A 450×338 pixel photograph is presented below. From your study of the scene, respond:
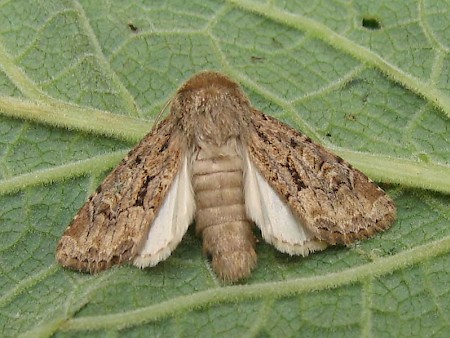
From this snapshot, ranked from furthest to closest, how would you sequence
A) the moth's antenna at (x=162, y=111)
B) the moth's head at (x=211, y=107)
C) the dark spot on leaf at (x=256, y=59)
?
1. the dark spot on leaf at (x=256, y=59)
2. the moth's antenna at (x=162, y=111)
3. the moth's head at (x=211, y=107)

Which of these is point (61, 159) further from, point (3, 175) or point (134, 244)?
point (134, 244)

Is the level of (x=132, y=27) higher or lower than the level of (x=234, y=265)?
higher

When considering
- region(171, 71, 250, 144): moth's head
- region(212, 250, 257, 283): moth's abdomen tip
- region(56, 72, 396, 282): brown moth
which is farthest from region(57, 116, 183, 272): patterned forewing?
region(212, 250, 257, 283): moth's abdomen tip

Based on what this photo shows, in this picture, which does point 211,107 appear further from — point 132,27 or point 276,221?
point 132,27

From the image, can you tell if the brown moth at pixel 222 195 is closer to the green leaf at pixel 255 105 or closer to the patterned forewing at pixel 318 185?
the patterned forewing at pixel 318 185

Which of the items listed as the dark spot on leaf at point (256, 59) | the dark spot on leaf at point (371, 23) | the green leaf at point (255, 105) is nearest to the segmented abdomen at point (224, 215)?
the green leaf at point (255, 105)

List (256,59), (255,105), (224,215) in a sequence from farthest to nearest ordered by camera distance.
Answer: (256,59) → (255,105) → (224,215)

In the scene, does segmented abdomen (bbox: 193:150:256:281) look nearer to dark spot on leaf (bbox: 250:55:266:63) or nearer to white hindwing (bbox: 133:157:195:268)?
white hindwing (bbox: 133:157:195:268)

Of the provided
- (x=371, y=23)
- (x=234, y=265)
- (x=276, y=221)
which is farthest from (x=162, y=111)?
(x=371, y=23)
